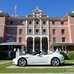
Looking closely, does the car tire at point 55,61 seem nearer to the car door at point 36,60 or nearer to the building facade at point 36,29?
the car door at point 36,60

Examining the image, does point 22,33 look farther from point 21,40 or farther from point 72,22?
point 72,22

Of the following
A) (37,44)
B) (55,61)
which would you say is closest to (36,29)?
(37,44)

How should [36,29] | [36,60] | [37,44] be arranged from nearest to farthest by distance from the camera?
[36,60] < [36,29] < [37,44]

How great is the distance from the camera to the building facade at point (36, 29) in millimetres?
55531

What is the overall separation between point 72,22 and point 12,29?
69.2 ft

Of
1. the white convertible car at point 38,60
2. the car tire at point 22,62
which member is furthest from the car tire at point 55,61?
the car tire at point 22,62

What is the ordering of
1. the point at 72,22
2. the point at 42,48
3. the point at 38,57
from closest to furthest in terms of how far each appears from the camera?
the point at 38,57 → the point at 72,22 → the point at 42,48

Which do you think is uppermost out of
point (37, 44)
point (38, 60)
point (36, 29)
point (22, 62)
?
point (36, 29)

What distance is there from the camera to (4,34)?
55.1 m

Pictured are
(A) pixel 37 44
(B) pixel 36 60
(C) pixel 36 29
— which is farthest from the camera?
(A) pixel 37 44

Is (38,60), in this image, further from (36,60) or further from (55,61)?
(55,61)

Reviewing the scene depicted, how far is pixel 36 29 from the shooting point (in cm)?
5706

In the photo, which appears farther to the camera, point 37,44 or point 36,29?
point 37,44

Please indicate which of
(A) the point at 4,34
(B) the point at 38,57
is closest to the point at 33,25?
(A) the point at 4,34
